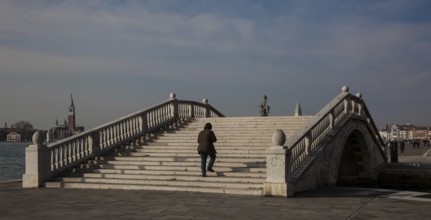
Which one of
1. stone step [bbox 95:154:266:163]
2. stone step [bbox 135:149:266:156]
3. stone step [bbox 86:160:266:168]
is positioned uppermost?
stone step [bbox 135:149:266:156]

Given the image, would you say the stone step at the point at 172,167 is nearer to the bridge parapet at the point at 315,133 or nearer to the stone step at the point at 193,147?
the bridge parapet at the point at 315,133

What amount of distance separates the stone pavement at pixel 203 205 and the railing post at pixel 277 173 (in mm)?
440

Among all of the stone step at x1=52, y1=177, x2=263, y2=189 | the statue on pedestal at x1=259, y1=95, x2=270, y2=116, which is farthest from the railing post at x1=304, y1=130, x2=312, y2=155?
the statue on pedestal at x1=259, y1=95, x2=270, y2=116

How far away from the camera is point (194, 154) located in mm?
15969

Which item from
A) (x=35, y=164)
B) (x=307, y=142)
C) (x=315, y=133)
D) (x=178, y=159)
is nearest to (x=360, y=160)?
(x=315, y=133)

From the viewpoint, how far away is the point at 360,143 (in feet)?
78.6

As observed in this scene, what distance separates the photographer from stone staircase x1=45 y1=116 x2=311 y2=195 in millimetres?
12812

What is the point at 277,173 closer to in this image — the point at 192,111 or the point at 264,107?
the point at 192,111

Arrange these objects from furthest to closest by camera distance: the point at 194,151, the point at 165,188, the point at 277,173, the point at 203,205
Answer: the point at 194,151 → the point at 165,188 → the point at 277,173 → the point at 203,205

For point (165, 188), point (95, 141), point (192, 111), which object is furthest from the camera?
point (192, 111)

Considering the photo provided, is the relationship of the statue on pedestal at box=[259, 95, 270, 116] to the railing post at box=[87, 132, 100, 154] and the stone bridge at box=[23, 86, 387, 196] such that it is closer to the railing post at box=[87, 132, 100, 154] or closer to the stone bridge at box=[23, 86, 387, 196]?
the stone bridge at box=[23, 86, 387, 196]

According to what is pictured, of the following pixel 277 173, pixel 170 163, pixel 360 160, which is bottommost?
pixel 360 160

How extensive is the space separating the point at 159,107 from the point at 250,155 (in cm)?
678

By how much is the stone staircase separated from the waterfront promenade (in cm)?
85
